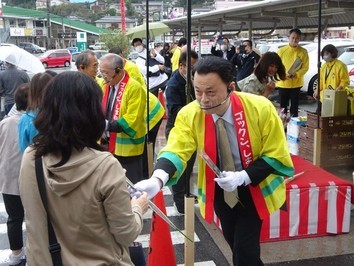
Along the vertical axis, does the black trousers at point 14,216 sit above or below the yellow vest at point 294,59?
below

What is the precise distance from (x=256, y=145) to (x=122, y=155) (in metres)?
2.03

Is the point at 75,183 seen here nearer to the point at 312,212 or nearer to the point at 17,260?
the point at 17,260

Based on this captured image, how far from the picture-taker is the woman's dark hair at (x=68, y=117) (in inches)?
65.5

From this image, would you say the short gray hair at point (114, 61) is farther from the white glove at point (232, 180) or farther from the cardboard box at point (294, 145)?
the cardboard box at point (294, 145)

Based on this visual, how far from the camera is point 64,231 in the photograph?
5.54 feet

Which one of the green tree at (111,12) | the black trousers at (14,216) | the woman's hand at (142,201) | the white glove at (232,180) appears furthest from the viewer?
the green tree at (111,12)

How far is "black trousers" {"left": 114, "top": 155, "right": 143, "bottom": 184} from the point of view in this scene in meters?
4.39

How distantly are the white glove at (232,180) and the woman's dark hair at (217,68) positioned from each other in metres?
0.55

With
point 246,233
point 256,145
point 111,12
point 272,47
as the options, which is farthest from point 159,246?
point 111,12

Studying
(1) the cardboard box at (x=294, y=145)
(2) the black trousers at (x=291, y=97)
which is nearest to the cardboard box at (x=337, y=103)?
(1) the cardboard box at (x=294, y=145)

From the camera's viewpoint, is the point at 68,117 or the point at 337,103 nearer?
the point at 68,117

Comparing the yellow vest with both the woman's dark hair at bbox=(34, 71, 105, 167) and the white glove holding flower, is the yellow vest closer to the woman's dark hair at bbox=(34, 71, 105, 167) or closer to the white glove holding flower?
the white glove holding flower

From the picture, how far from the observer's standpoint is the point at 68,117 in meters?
1.66

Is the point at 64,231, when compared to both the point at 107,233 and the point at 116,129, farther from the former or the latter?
the point at 116,129
